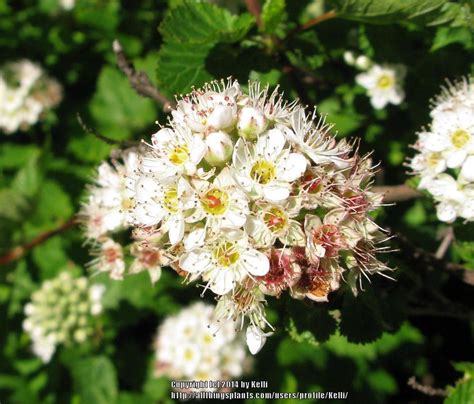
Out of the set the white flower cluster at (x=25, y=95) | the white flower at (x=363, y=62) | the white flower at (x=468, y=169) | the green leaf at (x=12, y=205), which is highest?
the white flower cluster at (x=25, y=95)

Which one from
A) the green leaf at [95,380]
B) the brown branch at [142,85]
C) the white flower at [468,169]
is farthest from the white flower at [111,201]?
the green leaf at [95,380]

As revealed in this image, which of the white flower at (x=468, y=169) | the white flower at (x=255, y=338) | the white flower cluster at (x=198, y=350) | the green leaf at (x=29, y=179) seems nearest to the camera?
the white flower at (x=255, y=338)

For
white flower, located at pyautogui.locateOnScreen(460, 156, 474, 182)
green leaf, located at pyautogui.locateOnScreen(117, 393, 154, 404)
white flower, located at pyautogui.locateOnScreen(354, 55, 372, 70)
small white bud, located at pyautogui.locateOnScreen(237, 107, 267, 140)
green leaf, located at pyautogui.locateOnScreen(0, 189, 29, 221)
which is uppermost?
white flower, located at pyautogui.locateOnScreen(354, 55, 372, 70)

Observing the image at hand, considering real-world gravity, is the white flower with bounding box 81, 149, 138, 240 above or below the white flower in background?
below

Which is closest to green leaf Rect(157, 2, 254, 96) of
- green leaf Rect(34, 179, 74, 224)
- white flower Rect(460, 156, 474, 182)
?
white flower Rect(460, 156, 474, 182)

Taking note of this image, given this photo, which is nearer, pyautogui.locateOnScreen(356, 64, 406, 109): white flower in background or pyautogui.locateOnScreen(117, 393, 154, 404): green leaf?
pyautogui.locateOnScreen(356, 64, 406, 109): white flower in background

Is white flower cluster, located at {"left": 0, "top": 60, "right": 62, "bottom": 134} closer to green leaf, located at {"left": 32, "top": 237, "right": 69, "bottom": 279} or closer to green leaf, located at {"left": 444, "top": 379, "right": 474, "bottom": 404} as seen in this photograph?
green leaf, located at {"left": 32, "top": 237, "right": 69, "bottom": 279}

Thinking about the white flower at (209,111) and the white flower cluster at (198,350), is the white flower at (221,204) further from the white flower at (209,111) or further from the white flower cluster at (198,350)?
the white flower cluster at (198,350)
